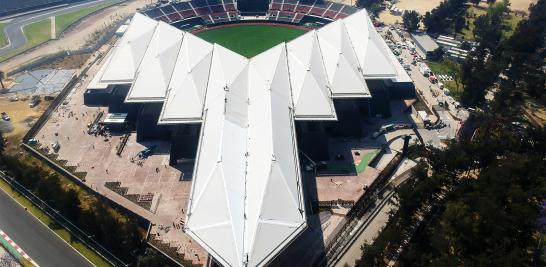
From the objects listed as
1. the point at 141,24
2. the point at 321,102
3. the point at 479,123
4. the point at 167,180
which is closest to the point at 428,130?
the point at 479,123

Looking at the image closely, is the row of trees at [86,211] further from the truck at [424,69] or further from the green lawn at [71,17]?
the green lawn at [71,17]

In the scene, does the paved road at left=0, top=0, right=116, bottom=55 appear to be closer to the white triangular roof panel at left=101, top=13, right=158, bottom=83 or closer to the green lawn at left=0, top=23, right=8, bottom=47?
the green lawn at left=0, top=23, right=8, bottom=47

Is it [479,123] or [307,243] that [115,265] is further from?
[479,123]

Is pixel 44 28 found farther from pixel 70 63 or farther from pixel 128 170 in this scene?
pixel 128 170

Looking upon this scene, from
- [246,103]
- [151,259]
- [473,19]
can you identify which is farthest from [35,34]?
[473,19]

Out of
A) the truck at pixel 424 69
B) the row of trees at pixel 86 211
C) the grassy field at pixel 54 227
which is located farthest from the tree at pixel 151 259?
the truck at pixel 424 69
